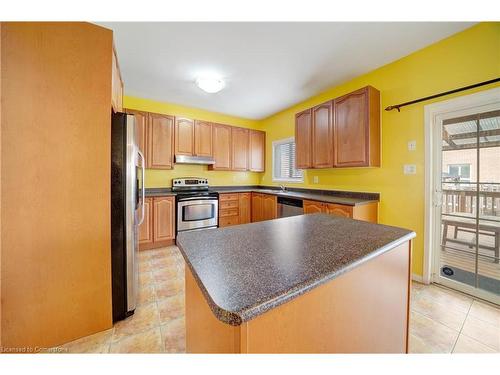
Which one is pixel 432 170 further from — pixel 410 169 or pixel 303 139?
pixel 303 139

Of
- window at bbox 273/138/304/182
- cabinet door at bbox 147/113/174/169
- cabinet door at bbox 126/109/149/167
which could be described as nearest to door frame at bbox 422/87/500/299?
window at bbox 273/138/304/182

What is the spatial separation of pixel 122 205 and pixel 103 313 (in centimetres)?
82

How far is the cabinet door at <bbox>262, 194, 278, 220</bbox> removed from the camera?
3.66m

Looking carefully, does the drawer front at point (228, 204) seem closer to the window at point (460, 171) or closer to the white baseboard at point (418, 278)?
the white baseboard at point (418, 278)

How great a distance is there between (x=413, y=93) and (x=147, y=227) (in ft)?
13.0

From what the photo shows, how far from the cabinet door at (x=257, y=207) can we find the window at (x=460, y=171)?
8.87 feet

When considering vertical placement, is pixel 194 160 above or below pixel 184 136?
below

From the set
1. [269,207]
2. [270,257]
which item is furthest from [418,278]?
[270,257]

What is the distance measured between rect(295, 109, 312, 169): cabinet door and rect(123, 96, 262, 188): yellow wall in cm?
170

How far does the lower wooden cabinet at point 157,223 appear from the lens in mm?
3254

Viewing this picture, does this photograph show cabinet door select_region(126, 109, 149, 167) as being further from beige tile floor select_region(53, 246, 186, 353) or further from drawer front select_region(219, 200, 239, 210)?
beige tile floor select_region(53, 246, 186, 353)

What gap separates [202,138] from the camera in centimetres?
401

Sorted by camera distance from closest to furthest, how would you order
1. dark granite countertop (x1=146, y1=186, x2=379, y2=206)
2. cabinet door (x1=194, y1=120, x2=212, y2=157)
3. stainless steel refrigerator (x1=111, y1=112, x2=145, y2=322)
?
stainless steel refrigerator (x1=111, y1=112, x2=145, y2=322)
dark granite countertop (x1=146, y1=186, x2=379, y2=206)
cabinet door (x1=194, y1=120, x2=212, y2=157)

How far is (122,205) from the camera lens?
1640 mm
